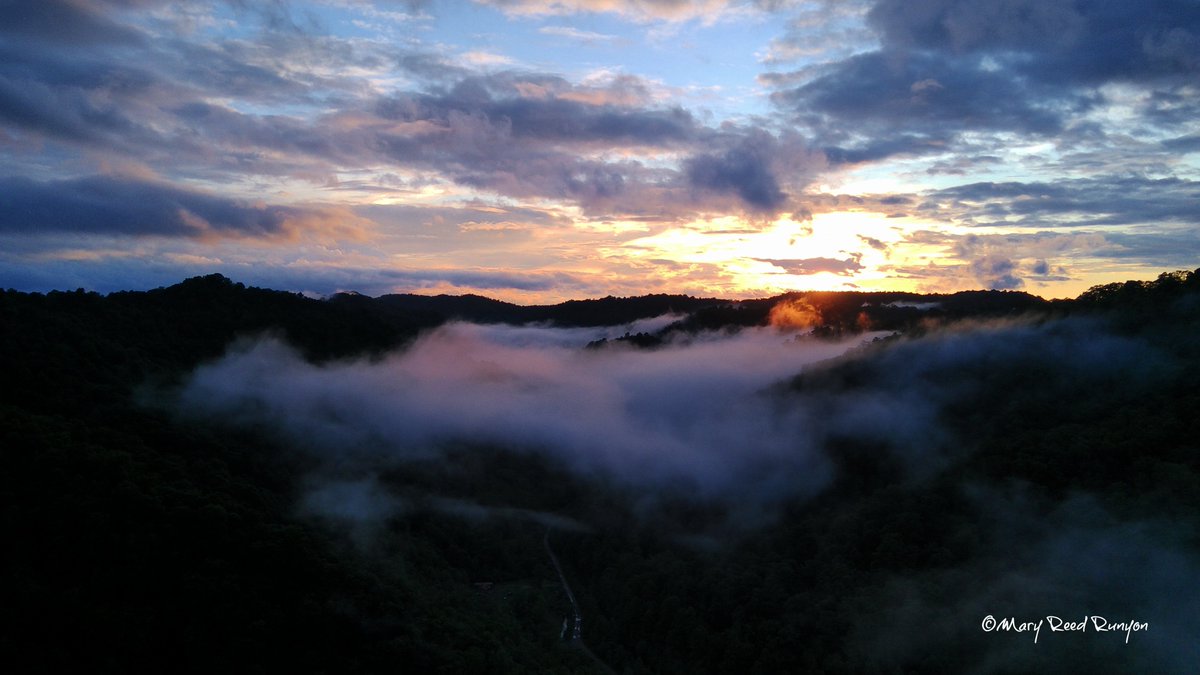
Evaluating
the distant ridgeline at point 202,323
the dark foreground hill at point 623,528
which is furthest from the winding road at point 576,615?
the distant ridgeline at point 202,323

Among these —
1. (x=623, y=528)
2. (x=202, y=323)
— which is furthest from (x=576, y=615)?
(x=202, y=323)

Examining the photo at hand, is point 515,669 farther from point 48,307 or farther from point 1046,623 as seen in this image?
point 48,307

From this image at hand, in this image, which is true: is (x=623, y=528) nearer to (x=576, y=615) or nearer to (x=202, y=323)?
(x=576, y=615)

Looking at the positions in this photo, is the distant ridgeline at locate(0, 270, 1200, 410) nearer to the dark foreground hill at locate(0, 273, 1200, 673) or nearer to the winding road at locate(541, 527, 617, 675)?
the dark foreground hill at locate(0, 273, 1200, 673)

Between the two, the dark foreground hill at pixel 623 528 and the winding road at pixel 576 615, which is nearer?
the dark foreground hill at pixel 623 528

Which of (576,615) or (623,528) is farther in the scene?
(623,528)

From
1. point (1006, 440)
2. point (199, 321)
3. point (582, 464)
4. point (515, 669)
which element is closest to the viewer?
point (515, 669)

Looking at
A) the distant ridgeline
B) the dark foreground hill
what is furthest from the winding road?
the distant ridgeline

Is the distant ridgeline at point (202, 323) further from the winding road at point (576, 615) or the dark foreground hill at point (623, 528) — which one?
the winding road at point (576, 615)

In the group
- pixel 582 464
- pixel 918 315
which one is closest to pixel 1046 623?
pixel 582 464
